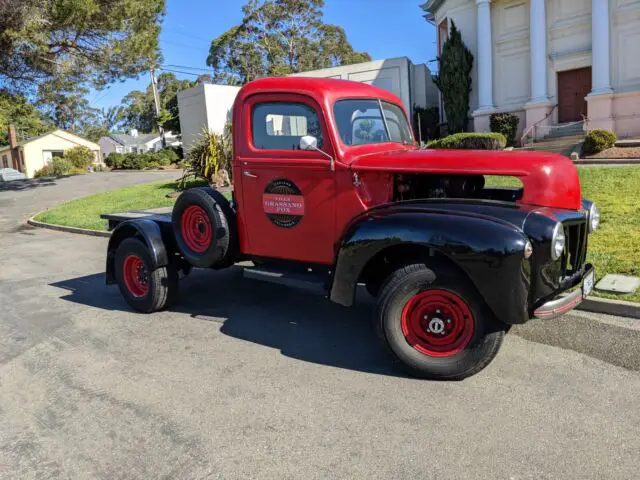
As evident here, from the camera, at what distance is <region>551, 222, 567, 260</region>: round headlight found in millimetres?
3576

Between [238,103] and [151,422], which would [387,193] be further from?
[151,422]

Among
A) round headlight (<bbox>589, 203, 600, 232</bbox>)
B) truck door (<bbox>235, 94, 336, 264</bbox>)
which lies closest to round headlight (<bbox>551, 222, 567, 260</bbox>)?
round headlight (<bbox>589, 203, 600, 232</bbox>)

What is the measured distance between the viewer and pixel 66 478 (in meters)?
3.01

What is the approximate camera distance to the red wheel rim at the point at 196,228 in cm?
535

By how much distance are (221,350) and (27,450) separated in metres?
1.75

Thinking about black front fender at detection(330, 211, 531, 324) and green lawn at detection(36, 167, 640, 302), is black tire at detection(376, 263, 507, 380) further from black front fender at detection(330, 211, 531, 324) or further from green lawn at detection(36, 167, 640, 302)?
green lawn at detection(36, 167, 640, 302)

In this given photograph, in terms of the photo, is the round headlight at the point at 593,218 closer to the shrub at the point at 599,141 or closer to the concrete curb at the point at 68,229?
the concrete curb at the point at 68,229

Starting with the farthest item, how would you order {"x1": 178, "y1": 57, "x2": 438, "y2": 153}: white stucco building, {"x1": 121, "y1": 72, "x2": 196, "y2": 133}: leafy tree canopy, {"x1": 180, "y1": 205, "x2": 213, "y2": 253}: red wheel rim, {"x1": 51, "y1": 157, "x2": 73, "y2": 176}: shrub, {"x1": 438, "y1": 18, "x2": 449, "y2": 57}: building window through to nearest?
1. {"x1": 121, "y1": 72, "x2": 196, "y2": 133}: leafy tree canopy
2. {"x1": 51, "y1": 157, "x2": 73, "y2": 176}: shrub
3. {"x1": 178, "y1": 57, "x2": 438, "y2": 153}: white stucco building
4. {"x1": 438, "y1": 18, "x2": 449, "y2": 57}: building window
5. {"x1": 180, "y1": 205, "x2": 213, "y2": 253}: red wheel rim

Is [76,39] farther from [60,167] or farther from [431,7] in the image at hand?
[60,167]

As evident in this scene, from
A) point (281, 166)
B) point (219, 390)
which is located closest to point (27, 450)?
point (219, 390)

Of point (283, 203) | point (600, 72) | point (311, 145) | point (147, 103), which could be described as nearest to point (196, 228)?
point (283, 203)

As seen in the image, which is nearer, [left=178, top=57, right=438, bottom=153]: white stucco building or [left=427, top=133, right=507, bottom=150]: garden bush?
[left=427, top=133, right=507, bottom=150]: garden bush

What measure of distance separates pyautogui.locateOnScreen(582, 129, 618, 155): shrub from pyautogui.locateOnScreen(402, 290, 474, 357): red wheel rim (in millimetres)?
16324

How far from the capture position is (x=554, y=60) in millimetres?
23188
